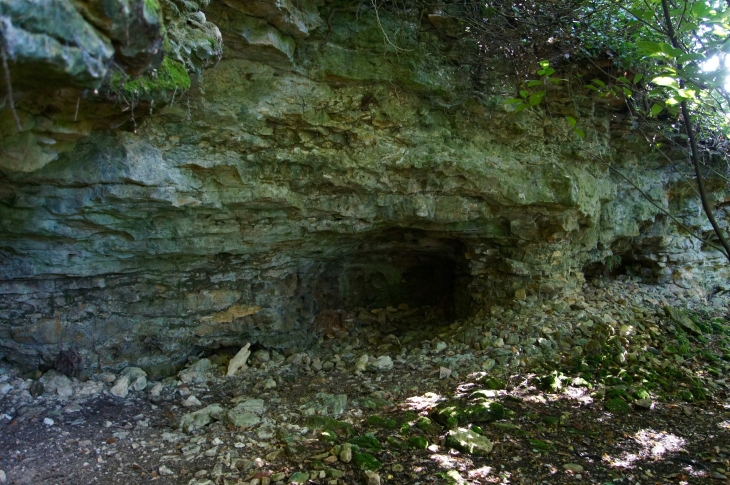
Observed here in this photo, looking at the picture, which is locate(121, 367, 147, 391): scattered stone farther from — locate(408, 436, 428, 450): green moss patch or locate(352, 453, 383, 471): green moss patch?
locate(408, 436, 428, 450): green moss patch

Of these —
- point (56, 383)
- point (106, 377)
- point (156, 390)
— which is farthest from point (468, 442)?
point (56, 383)

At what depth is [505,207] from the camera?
4.54m

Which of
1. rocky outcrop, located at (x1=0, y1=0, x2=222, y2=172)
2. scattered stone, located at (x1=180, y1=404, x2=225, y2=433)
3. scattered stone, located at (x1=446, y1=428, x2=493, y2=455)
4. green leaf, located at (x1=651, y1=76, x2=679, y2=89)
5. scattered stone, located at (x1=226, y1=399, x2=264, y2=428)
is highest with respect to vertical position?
green leaf, located at (x1=651, y1=76, x2=679, y2=89)

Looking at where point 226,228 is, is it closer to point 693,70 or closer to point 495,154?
point 495,154

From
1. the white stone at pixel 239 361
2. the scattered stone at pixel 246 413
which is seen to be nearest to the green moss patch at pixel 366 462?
the scattered stone at pixel 246 413

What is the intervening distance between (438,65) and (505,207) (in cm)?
146

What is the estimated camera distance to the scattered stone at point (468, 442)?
9.42 feet

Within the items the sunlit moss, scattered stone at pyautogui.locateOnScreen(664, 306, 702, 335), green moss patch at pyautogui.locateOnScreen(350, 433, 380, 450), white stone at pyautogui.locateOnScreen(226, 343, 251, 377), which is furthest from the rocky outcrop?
scattered stone at pyautogui.locateOnScreen(664, 306, 702, 335)

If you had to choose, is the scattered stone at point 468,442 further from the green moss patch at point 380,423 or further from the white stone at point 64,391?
the white stone at point 64,391

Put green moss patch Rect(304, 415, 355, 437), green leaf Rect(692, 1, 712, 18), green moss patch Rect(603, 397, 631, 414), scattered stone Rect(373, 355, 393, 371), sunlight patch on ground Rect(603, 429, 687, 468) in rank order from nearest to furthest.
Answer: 1. green leaf Rect(692, 1, 712, 18)
2. sunlight patch on ground Rect(603, 429, 687, 468)
3. green moss patch Rect(304, 415, 355, 437)
4. green moss patch Rect(603, 397, 631, 414)
5. scattered stone Rect(373, 355, 393, 371)

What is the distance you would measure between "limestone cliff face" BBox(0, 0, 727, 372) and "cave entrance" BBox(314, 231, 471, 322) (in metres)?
0.06

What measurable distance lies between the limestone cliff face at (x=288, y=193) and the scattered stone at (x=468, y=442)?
6.71 feet

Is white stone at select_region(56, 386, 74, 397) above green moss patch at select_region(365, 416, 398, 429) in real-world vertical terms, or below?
below

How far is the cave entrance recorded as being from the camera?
18.0ft
